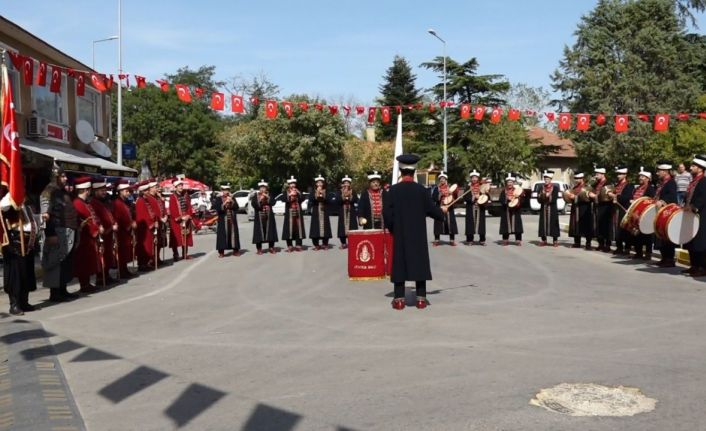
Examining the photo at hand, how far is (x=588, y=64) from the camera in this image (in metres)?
46.7

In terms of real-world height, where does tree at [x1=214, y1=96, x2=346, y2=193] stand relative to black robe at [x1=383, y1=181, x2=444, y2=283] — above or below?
above

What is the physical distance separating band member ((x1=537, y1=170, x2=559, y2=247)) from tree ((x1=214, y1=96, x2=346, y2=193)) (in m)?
26.8

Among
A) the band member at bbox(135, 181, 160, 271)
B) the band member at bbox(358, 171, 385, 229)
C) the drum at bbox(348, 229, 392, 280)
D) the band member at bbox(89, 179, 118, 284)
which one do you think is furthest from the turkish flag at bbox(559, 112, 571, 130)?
the band member at bbox(89, 179, 118, 284)

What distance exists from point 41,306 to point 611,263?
10.8 m

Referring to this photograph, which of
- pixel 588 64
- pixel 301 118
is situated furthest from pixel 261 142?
pixel 588 64

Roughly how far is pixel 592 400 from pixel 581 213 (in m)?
13.1

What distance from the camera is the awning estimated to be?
19281 millimetres

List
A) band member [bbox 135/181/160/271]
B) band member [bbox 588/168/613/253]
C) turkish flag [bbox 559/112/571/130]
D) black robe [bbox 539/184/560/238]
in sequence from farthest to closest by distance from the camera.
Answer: turkish flag [bbox 559/112/571/130], black robe [bbox 539/184/560/238], band member [bbox 588/168/613/253], band member [bbox 135/181/160/271]

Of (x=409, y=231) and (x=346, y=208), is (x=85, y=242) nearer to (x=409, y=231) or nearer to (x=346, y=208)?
(x=409, y=231)

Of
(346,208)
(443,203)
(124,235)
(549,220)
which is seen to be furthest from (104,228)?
(549,220)

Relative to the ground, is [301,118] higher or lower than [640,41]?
lower

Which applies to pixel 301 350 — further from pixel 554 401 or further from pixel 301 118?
pixel 301 118

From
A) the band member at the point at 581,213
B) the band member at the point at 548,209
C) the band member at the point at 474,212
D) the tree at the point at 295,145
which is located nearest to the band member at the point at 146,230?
the band member at the point at 474,212

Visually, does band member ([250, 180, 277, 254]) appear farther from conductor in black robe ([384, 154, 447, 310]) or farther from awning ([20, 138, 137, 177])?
conductor in black robe ([384, 154, 447, 310])
